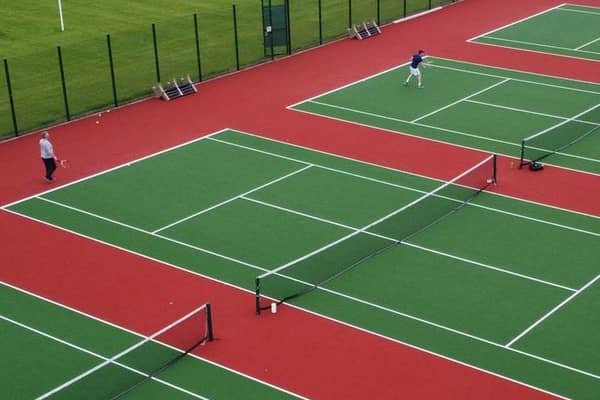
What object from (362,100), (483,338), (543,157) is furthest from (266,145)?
(483,338)

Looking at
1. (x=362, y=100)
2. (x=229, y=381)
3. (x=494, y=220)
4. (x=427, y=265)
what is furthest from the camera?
(x=362, y=100)

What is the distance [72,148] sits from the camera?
35.5m

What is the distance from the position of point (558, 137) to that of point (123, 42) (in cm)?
2065

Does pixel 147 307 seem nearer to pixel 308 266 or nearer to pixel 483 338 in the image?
pixel 308 266

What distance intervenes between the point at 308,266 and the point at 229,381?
4847 millimetres

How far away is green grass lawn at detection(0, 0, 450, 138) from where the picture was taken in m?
40.7

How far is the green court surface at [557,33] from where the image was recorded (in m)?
45.5

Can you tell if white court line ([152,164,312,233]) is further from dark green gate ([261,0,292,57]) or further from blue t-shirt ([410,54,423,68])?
dark green gate ([261,0,292,57])

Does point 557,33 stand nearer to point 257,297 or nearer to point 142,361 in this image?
point 257,297

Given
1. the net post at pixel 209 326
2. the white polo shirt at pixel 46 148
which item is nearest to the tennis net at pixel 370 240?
the net post at pixel 209 326

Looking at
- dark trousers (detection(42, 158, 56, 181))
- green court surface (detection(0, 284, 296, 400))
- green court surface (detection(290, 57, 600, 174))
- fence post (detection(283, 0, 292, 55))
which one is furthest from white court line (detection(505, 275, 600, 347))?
fence post (detection(283, 0, 292, 55))

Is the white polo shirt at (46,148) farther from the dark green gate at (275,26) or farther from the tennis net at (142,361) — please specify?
the dark green gate at (275,26)

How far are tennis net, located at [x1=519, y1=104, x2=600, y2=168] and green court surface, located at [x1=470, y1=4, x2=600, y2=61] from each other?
28.0 ft

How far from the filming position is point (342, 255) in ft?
88.6
